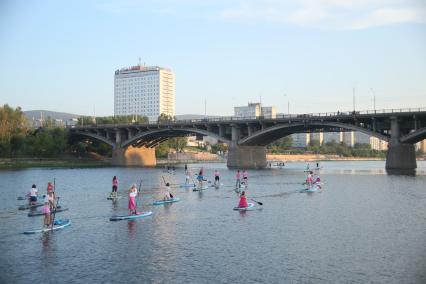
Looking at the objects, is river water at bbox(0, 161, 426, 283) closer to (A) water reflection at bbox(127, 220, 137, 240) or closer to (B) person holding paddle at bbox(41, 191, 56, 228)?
(A) water reflection at bbox(127, 220, 137, 240)

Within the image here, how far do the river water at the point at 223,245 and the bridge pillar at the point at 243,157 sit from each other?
82.8 meters

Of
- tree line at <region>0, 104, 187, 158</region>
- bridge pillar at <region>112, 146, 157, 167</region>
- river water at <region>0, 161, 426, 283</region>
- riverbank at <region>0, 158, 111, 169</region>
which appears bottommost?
river water at <region>0, 161, 426, 283</region>

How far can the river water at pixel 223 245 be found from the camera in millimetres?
24234

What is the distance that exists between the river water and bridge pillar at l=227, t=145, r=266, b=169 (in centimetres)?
8284

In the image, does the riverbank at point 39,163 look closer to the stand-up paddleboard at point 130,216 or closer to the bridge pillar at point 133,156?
the bridge pillar at point 133,156

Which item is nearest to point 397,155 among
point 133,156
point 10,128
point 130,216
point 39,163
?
point 133,156

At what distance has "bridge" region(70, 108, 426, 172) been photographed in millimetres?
108750

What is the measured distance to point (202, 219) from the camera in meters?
40.8

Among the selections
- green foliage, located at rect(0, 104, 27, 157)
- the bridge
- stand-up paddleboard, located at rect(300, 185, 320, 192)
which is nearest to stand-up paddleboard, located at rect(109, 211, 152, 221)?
stand-up paddleboard, located at rect(300, 185, 320, 192)

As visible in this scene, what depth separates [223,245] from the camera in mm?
30469

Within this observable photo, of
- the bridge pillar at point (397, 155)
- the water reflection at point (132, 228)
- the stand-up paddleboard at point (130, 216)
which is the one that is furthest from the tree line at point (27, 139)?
the water reflection at point (132, 228)

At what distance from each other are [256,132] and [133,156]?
4688cm

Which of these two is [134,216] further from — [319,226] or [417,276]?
[417,276]

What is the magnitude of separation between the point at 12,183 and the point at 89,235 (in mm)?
48217
